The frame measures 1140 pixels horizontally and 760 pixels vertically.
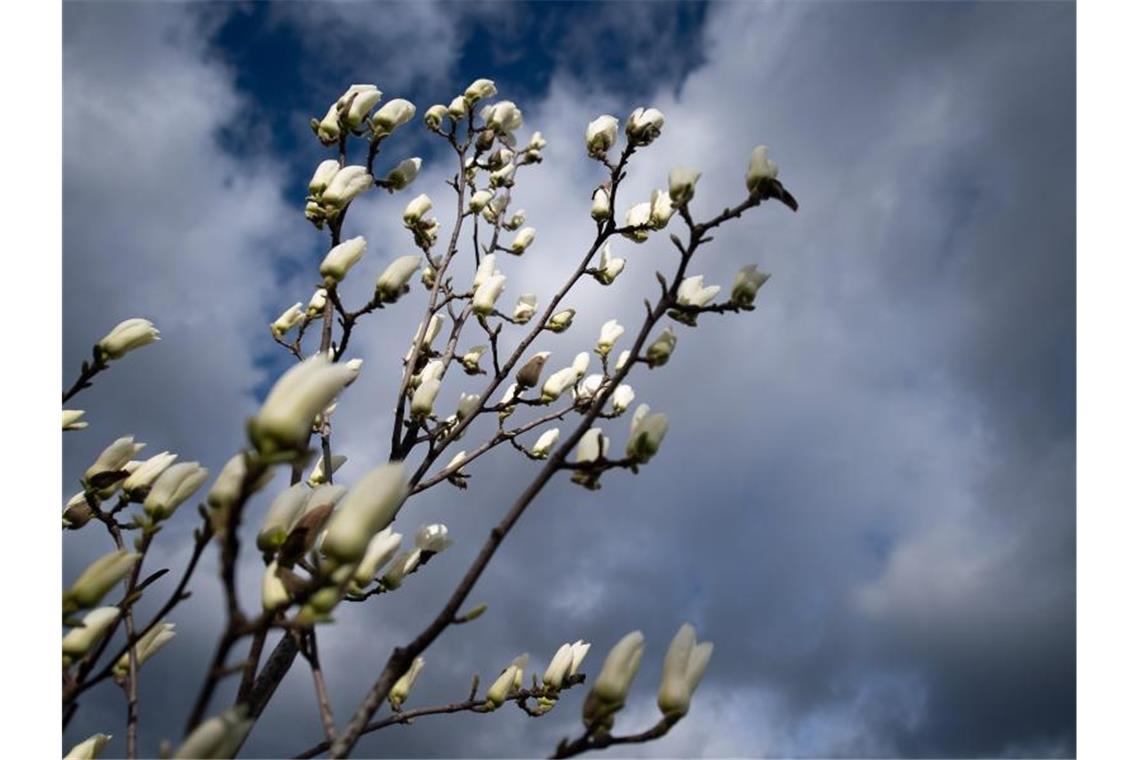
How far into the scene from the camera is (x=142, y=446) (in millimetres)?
2525

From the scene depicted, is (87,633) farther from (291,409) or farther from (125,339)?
(125,339)

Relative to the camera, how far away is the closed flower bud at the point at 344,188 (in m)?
3.05

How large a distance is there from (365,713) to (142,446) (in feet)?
4.17

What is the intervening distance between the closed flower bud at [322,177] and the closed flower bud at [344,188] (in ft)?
0.05

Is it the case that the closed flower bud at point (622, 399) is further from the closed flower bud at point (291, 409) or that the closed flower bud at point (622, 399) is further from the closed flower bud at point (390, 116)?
the closed flower bud at point (291, 409)

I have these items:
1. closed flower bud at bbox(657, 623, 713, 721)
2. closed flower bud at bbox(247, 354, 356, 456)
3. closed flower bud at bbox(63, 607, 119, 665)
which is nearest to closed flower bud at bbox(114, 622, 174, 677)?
closed flower bud at bbox(63, 607, 119, 665)

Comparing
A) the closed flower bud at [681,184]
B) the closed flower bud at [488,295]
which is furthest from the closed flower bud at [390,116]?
the closed flower bud at [681,184]

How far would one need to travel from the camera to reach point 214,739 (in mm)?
1462

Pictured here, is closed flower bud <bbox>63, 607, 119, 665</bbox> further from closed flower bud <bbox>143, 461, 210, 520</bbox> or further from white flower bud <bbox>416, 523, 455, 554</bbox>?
white flower bud <bbox>416, 523, 455, 554</bbox>

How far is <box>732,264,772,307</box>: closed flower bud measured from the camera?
2445 millimetres

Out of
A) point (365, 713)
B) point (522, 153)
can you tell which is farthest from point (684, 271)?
point (522, 153)

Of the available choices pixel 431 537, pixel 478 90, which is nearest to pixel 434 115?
pixel 478 90

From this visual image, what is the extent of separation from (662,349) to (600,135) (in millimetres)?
1883

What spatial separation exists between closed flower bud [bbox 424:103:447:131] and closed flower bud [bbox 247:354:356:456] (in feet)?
10.5
